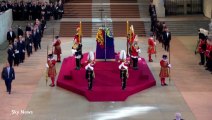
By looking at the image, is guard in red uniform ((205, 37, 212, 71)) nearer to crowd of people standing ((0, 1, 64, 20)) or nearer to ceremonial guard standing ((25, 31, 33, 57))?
ceremonial guard standing ((25, 31, 33, 57))

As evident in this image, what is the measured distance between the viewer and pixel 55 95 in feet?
58.3

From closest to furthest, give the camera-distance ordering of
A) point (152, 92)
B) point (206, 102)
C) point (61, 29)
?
1. point (206, 102)
2. point (152, 92)
3. point (61, 29)

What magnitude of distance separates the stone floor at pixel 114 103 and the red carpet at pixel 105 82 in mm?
269

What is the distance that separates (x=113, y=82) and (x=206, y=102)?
3.67 meters

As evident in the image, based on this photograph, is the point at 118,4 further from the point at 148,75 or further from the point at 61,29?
the point at 148,75

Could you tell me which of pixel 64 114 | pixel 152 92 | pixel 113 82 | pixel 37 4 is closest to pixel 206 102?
pixel 152 92

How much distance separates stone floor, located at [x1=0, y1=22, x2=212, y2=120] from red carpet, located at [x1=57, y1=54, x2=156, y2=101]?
27cm

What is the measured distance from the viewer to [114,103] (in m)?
16.8

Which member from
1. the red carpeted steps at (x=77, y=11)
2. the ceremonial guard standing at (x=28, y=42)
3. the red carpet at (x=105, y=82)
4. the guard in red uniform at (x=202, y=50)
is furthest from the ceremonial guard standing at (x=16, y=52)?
the red carpeted steps at (x=77, y=11)

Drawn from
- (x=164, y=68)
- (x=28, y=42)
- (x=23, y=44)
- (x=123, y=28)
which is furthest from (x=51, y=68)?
(x=123, y=28)

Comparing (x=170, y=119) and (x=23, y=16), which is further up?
(x=23, y=16)

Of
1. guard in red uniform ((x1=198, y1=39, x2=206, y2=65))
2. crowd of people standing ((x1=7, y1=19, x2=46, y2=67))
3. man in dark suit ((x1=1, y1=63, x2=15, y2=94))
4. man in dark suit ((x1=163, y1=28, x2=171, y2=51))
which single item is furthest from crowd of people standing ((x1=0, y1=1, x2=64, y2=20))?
man in dark suit ((x1=1, y1=63, x2=15, y2=94))

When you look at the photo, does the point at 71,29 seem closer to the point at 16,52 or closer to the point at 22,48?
the point at 22,48

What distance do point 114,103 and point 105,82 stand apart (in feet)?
5.33
